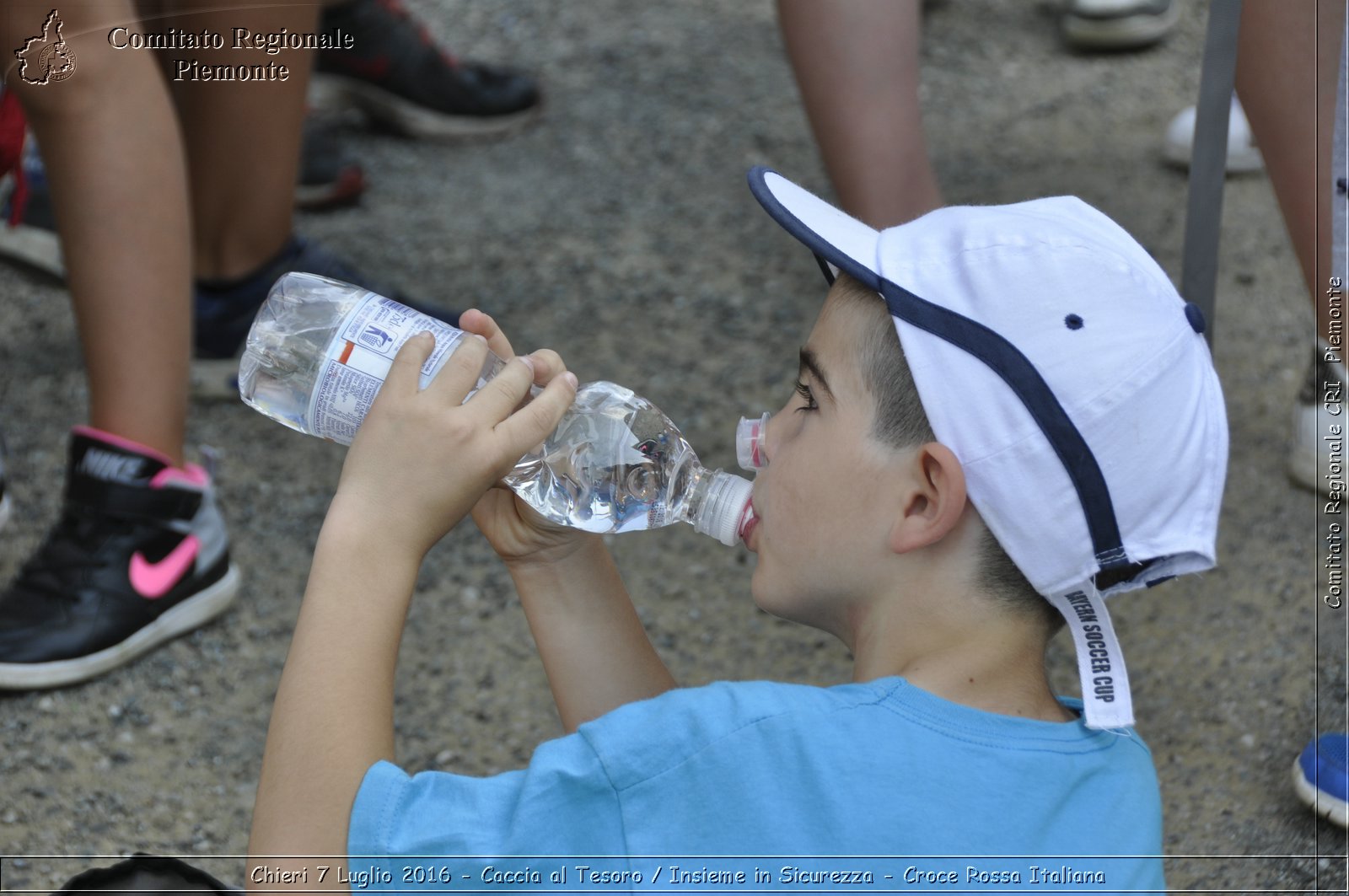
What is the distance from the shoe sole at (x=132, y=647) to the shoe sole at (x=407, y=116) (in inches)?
76.8

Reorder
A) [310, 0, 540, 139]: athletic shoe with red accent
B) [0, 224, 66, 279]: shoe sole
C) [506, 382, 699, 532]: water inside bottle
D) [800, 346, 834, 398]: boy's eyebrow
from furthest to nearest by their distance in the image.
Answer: [310, 0, 540, 139]: athletic shoe with red accent → [0, 224, 66, 279]: shoe sole → [506, 382, 699, 532]: water inside bottle → [800, 346, 834, 398]: boy's eyebrow

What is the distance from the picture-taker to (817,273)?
11.4 ft

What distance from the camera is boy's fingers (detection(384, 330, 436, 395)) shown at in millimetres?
1414

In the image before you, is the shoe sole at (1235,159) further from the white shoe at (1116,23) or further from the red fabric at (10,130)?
the red fabric at (10,130)

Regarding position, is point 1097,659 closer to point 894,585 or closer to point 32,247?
point 894,585

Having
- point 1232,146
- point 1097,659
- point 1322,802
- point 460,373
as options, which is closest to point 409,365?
point 460,373

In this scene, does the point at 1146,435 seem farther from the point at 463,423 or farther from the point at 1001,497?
the point at 463,423

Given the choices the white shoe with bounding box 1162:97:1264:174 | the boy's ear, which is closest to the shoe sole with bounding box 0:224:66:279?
the boy's ear

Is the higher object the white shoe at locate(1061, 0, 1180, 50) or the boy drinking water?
the boy drinking water

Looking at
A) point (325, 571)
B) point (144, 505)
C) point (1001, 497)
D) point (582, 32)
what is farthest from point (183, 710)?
point (582, 32)

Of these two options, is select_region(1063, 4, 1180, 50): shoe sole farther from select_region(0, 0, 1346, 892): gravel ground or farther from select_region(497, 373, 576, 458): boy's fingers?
select_region(497, 373, 576, 458): boy's fingers

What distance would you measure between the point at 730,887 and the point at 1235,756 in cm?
128

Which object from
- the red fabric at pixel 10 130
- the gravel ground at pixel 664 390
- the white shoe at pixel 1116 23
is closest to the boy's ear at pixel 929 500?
the gravel ground at pixel 664 390

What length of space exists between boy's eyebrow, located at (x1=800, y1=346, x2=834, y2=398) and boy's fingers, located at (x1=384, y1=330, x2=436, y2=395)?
1.33 feet
